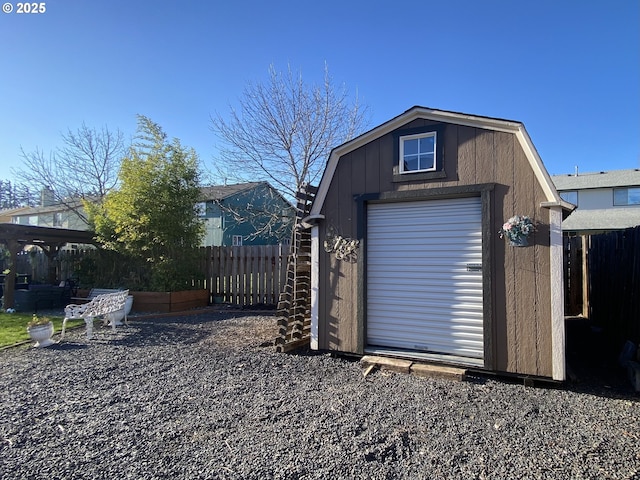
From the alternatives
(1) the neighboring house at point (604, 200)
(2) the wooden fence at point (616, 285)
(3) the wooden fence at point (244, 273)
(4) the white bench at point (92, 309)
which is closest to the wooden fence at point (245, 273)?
(3) the wooden fence at point (244, 273)

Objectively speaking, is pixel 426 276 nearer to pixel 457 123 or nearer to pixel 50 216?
pixel 457 123

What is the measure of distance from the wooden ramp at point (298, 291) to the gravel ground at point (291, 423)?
62 centimetres

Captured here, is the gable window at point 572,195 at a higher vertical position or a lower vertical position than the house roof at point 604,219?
higher

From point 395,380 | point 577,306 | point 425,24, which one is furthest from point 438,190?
point 577,306

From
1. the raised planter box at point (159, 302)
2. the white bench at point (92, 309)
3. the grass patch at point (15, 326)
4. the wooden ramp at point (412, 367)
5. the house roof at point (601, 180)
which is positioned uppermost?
the house roof at point (601, 180)

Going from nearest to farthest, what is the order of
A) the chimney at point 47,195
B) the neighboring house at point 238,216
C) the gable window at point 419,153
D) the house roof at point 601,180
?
1. the gable window at point 419,153
2. the neighboring house at point 238,216
3. the chimney at point 47,195
4. the house roof at point 601,180

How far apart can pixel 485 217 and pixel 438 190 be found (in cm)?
69

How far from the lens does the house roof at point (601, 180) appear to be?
21031 millimetres

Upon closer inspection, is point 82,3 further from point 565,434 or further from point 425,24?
point 565,434

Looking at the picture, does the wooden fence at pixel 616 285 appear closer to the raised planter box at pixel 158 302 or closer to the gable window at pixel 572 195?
the raised planter box at pixel 158 302

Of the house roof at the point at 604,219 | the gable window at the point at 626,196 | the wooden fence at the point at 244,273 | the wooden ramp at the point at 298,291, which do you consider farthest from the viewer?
the gable window at the point at 626,196

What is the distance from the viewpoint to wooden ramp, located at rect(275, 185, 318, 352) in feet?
18.8

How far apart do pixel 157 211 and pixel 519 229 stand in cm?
841

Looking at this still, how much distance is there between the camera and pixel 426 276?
197 inches
